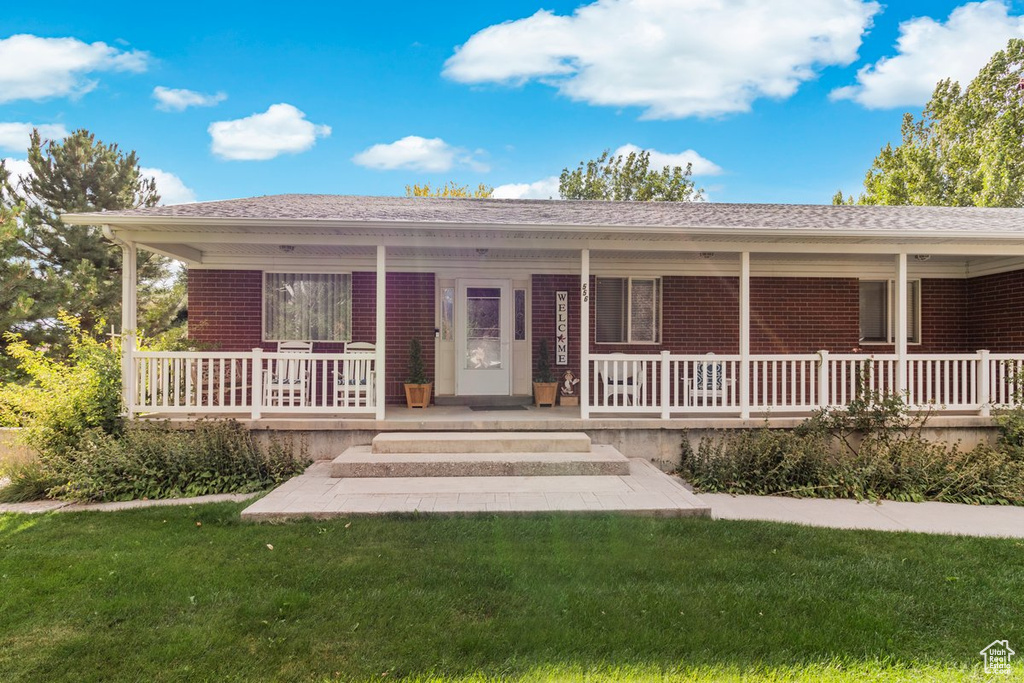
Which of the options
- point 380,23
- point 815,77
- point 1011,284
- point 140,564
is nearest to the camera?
point 140,564

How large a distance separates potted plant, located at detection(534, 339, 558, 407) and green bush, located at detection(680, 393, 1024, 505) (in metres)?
2.69

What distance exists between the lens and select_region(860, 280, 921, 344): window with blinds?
10438 millimetres

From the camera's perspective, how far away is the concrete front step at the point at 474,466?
6379mm

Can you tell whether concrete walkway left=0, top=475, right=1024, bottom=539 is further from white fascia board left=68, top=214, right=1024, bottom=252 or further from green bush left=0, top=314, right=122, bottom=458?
white fascia board left=68, top=214, right=1024, bottom=252

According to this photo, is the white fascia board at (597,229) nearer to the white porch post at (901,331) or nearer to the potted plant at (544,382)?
the white porch post at (901,331)

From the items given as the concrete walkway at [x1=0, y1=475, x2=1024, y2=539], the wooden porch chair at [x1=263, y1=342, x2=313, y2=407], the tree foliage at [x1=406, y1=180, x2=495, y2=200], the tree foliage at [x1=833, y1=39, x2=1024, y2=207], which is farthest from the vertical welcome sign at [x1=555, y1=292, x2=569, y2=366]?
the tree foliage at [x1=406, y1=180, x2=495, y2=200]

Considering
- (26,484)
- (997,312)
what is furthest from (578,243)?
(997,312)

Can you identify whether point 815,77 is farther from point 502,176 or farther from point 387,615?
point 387,615

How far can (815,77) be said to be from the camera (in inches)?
951

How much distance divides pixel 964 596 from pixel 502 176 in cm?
2954

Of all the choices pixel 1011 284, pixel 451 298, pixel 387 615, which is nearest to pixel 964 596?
pixel 387 615

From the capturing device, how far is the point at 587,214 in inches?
350

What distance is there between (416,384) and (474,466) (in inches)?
126

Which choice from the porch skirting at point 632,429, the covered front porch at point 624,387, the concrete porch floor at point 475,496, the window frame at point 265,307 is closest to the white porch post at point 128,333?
the covered front porch at point 624,387
